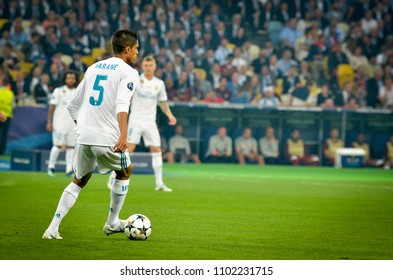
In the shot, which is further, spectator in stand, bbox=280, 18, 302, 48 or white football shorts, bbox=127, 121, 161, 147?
spectator in stand, bbox=280, 18, 302, 48

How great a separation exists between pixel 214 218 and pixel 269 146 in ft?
46.5

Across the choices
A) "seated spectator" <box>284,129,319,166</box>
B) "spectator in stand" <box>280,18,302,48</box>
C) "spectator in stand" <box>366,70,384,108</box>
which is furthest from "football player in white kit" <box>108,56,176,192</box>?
"spectator in stand" <box>280,18,302,48</box>

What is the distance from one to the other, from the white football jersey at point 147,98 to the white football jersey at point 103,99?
271 inches

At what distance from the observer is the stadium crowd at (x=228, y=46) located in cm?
2558

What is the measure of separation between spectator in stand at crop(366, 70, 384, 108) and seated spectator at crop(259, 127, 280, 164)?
11.1 ft

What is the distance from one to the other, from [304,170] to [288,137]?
2.53 meters

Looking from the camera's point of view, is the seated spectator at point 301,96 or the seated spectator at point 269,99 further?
the seated spectator at point 301,96

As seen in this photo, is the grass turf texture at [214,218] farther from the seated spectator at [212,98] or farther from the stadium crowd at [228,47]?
the stadium crowd at [228,47]

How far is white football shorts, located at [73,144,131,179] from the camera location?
9.05 m

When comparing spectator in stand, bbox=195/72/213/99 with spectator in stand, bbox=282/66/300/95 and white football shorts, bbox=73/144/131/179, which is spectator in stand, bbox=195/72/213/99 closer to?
spectator in stand, bbox=282/66/300/95

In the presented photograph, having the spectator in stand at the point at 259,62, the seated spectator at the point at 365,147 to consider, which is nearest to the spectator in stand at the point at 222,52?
the spectator in stand at the point at 259,62

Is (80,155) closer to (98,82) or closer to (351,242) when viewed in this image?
(98,82)

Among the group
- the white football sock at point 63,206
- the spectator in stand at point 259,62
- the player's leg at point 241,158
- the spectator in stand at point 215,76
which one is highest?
the spectator in stand at point 259,62

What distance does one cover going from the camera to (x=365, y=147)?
2597cm
